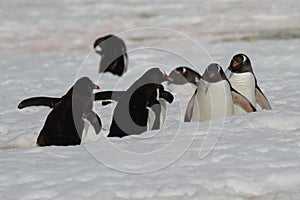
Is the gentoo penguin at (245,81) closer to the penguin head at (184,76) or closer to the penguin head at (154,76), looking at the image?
the penguin head at (154,76)

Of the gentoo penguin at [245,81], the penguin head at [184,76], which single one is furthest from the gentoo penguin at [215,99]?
the penguin head at [184,76]

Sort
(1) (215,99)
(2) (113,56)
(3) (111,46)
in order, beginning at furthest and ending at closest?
(3) (111,46) < (2) (113,56) < (1) (215,99)

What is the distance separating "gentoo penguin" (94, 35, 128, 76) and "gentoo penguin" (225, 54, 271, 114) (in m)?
3.10

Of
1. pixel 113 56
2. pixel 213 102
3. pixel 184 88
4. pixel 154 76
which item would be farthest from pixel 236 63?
pixel 113 56

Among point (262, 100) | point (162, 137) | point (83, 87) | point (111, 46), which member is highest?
point (111, 46)

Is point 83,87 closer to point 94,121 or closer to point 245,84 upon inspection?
point 94,121

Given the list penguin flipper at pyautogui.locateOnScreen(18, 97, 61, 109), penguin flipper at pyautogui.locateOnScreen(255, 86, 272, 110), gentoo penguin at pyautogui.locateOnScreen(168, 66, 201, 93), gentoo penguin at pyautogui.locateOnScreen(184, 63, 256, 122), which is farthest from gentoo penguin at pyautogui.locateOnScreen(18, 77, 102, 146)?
gentoo penguin at pyautogui.locateOnScreen(168, 66, 201, 93)

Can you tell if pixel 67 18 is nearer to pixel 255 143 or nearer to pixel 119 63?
pixel 119 63

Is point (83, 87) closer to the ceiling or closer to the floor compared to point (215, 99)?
closer to the ceiling

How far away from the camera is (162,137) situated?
4656 millimetres

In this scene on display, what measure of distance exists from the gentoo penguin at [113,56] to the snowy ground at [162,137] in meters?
0.15

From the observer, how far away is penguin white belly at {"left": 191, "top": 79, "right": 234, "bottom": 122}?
17.7 feet

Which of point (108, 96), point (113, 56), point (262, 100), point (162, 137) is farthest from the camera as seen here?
point (113, 56)

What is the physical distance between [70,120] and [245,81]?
170 centimetres
